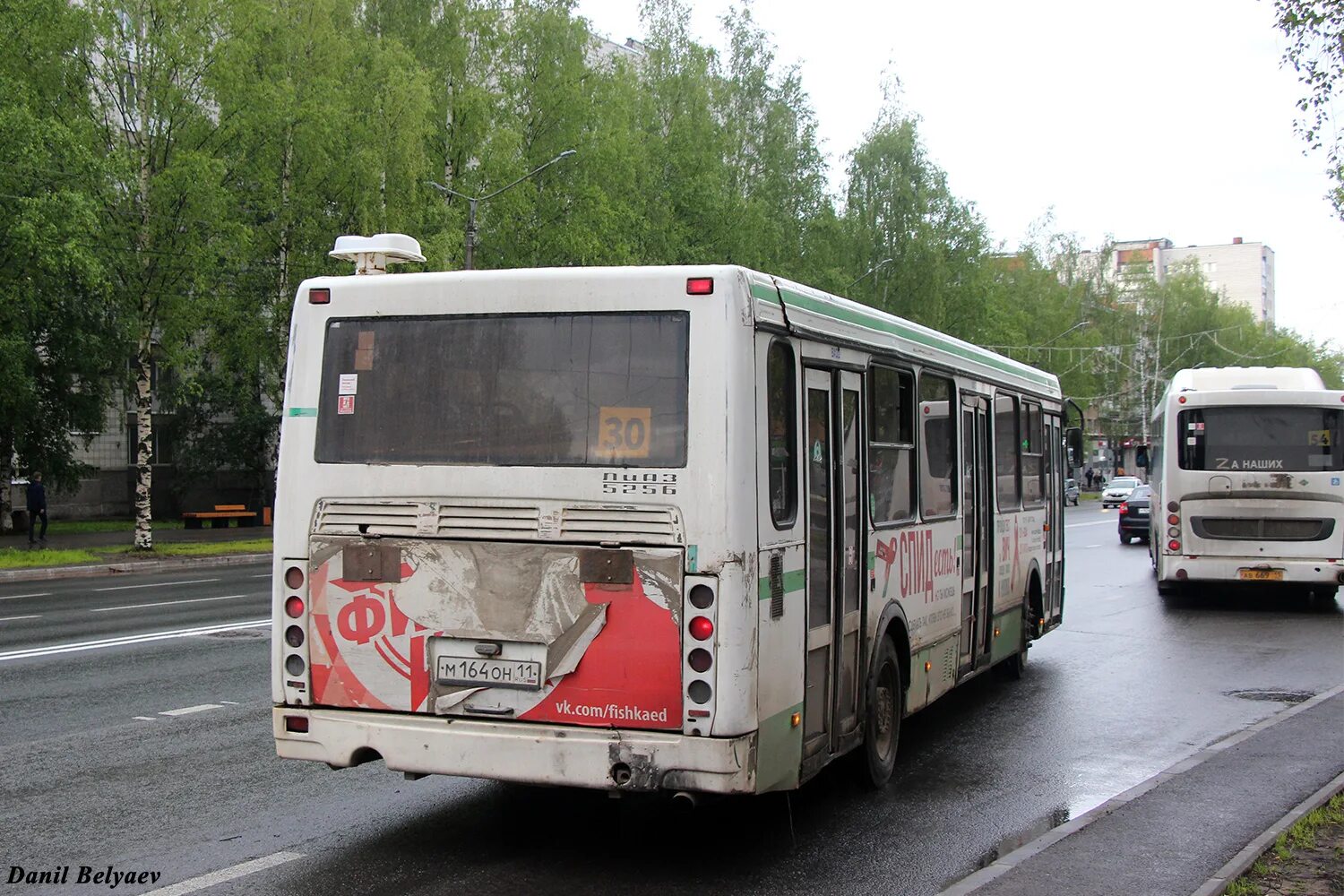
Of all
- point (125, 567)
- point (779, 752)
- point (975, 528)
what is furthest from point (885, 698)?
point (125, 567)

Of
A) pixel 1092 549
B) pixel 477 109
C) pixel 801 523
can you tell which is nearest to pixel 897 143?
pixel 477 109

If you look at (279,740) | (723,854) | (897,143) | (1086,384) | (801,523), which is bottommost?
(723,854)

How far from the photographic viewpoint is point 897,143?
195 ft

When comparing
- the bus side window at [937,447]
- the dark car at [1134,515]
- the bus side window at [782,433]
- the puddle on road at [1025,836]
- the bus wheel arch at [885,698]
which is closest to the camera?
the bus side window at [782,433]

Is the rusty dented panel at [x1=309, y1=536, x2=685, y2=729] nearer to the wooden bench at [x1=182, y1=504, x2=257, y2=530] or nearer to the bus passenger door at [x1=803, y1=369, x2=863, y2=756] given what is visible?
the bus passenger door at [x1=803, y1=369, x2=863, y2=756]

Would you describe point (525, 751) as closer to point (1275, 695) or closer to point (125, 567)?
point (1275, 695)

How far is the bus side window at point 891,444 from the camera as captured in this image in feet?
24.9

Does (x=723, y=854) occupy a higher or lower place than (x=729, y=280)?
lower

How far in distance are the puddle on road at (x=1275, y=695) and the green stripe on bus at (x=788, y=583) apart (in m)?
7.10

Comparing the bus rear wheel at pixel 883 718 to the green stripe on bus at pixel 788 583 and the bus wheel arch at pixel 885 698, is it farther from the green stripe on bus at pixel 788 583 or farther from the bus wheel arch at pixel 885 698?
the green stripe on bus at pixel 788 583

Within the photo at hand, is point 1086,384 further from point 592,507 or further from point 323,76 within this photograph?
point 592,507

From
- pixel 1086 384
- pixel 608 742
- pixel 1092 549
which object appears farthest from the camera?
pixel 1086 384

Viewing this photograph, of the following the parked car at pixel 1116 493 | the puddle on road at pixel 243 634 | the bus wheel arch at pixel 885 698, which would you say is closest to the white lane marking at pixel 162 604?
the puddle on road at pixel 243 634

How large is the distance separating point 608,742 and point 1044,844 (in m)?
2.20
